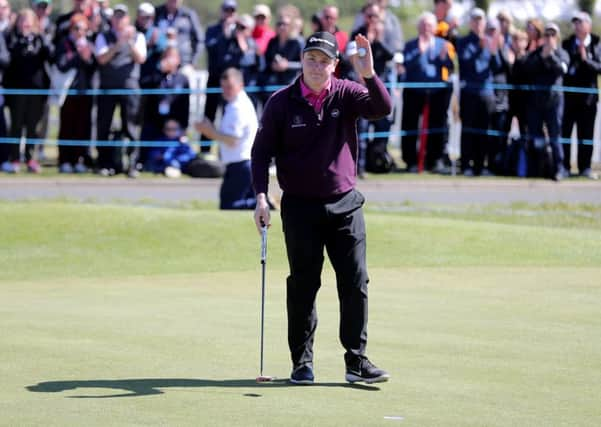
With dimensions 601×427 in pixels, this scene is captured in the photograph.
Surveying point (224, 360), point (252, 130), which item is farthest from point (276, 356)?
point (252, 130)

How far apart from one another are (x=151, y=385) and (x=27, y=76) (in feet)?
44.8

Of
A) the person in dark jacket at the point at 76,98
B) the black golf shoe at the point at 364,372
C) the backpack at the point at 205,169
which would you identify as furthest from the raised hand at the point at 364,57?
the person in dark jacket at the point at 76,98

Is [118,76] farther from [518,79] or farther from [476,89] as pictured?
[518,79]

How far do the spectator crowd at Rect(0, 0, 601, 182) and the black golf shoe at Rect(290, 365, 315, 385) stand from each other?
1231 centimetres

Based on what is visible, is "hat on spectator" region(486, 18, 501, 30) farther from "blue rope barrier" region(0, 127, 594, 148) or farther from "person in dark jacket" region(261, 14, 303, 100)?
"person in dark jacket" region(261, 14, 303, 100)

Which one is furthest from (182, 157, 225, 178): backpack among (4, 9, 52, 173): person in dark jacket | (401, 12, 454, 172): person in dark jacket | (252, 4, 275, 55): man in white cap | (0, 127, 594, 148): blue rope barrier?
(401, 12, 454, 172): person in dark jacket

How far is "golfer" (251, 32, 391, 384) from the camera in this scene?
7.83 m

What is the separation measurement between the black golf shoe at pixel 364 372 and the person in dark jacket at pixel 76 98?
13367 millimetres

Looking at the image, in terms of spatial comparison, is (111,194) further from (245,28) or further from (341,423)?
(341,423)

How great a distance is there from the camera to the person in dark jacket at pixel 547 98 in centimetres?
2075

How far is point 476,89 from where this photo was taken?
21.8 m

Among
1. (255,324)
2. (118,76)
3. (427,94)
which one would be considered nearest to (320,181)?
(255,324)

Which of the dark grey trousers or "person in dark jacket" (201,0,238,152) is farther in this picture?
"person in dark jacket" (201,0,238,152)

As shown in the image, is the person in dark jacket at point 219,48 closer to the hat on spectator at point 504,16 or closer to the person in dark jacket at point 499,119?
the person in dark jacket at point 499,119
